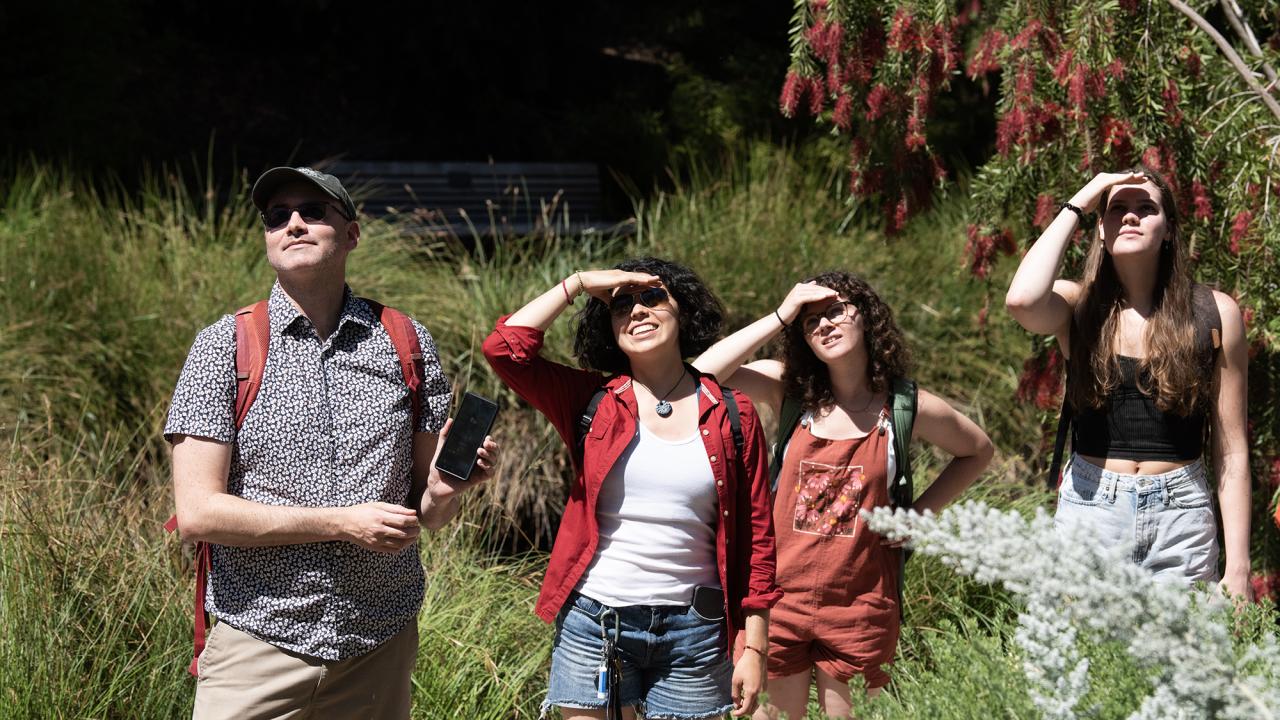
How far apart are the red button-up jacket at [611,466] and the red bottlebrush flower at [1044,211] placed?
1.79 m

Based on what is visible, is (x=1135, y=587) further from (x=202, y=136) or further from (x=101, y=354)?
(x=202, y=136)

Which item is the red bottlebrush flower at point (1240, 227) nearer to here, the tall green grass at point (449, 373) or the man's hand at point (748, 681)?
the tall green grass at point (449, 373)

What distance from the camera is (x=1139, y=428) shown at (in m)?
3.49

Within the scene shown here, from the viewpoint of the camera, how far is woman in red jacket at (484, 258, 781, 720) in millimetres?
3031

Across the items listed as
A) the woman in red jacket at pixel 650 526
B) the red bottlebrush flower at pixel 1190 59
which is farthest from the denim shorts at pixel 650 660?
the red bottlebrush flower at pixel 1190 59

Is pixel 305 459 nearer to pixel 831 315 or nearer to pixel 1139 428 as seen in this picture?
pixel 831 315

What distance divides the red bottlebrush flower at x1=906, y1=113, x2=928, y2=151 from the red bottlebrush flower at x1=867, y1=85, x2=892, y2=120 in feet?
0.40

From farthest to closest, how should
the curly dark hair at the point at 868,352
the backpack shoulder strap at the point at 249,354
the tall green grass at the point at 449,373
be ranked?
the tall green grass at the point at 449,373 → the curly dark hair at the point at 868,352 → the backpack shoulder strap at the point at 249,354

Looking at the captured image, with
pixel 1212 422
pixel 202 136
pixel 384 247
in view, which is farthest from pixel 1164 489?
pixel 202 136

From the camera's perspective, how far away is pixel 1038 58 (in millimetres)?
4598

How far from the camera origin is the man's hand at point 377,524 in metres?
2.70

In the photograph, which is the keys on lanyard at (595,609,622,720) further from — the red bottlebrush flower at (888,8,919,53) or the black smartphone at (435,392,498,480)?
the red bottlebrush flower at (888,8,919,53)

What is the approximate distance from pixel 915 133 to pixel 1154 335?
149 cm

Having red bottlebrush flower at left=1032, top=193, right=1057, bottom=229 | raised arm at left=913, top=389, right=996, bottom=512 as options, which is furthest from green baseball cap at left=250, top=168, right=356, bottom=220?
red bottlebrush flower at left=1032, top=193, right=1057, bottom=229
